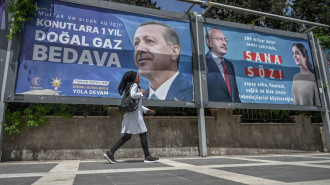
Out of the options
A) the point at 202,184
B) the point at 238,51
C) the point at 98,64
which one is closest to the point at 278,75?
the point at 238,51

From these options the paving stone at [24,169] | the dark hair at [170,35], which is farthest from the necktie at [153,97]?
the paving stone at [24,169]

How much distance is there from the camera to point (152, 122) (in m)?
6.46

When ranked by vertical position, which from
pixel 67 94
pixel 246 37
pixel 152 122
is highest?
pixel 246 37

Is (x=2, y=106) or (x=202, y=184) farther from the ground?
(x=2, y=106)

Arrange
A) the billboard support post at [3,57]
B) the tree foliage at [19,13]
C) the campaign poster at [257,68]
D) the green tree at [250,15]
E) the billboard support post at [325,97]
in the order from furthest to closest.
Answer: the green tree at [250,15] < the billboard support post at [325,97] < the campaign poster at [257,68] < the tree foliage at [19,13] < the billboard support post at [3,57]

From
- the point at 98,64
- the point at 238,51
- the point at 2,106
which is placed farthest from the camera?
the point at 238,51

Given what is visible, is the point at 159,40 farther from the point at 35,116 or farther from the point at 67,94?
the point at 35,116

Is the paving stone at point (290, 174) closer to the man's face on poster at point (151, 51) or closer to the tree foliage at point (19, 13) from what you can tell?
the man's face on poster at point (151, 51)

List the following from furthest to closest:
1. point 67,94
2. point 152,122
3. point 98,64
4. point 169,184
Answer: point 152,122
point 98,64
point 67,94
point 169,184

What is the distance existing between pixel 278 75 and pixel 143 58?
5023 mm

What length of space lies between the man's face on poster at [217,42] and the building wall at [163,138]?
6.47 feet

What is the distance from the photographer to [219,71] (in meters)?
7.20

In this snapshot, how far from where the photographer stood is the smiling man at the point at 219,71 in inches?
275

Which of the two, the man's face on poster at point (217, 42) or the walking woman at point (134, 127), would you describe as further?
the man's face on poster at point (217, 42)
